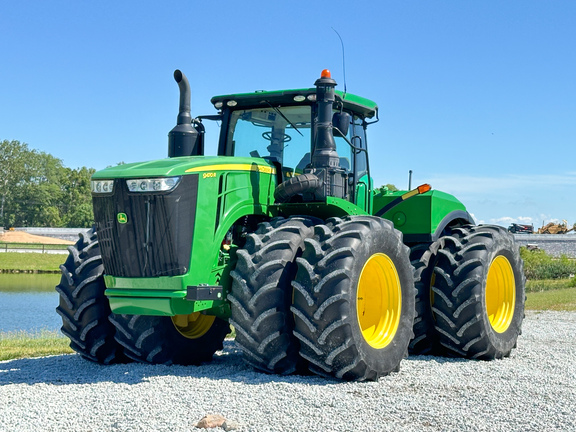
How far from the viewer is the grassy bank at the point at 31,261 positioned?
176ft

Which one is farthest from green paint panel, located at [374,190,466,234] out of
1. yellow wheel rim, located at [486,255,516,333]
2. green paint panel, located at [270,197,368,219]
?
green paint panel, located at [270,197,368,219]

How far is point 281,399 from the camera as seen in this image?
5.82m

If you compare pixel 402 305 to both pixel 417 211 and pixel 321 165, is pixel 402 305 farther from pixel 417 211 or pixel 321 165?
pixel 417 211

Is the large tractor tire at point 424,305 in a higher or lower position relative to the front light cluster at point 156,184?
lower

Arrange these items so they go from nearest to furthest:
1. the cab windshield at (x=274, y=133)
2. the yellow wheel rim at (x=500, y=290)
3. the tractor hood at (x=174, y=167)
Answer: the tractor hood at (x=174, y=167) → the cab windshield at (x=274, y=133) → the yellow wheel rim at (x=500, y=290)

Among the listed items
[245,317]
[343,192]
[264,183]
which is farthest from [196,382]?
[343,192]

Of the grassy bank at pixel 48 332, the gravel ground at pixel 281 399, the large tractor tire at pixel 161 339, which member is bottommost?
the grassy bank at pixel 48 332

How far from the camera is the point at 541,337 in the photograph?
11.6m

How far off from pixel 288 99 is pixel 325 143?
3.15ft

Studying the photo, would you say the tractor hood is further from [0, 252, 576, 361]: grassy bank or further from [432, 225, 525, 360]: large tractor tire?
[0, 252, 576, 361]: grassy bank

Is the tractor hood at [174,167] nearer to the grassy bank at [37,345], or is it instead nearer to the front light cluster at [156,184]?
the front light cluster at [156,184]

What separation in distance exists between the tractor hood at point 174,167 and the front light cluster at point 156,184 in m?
0.05

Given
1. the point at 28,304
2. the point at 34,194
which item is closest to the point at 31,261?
the point at 28,304

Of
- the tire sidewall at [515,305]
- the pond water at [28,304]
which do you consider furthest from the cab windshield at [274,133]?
the pond water at [28,304]
